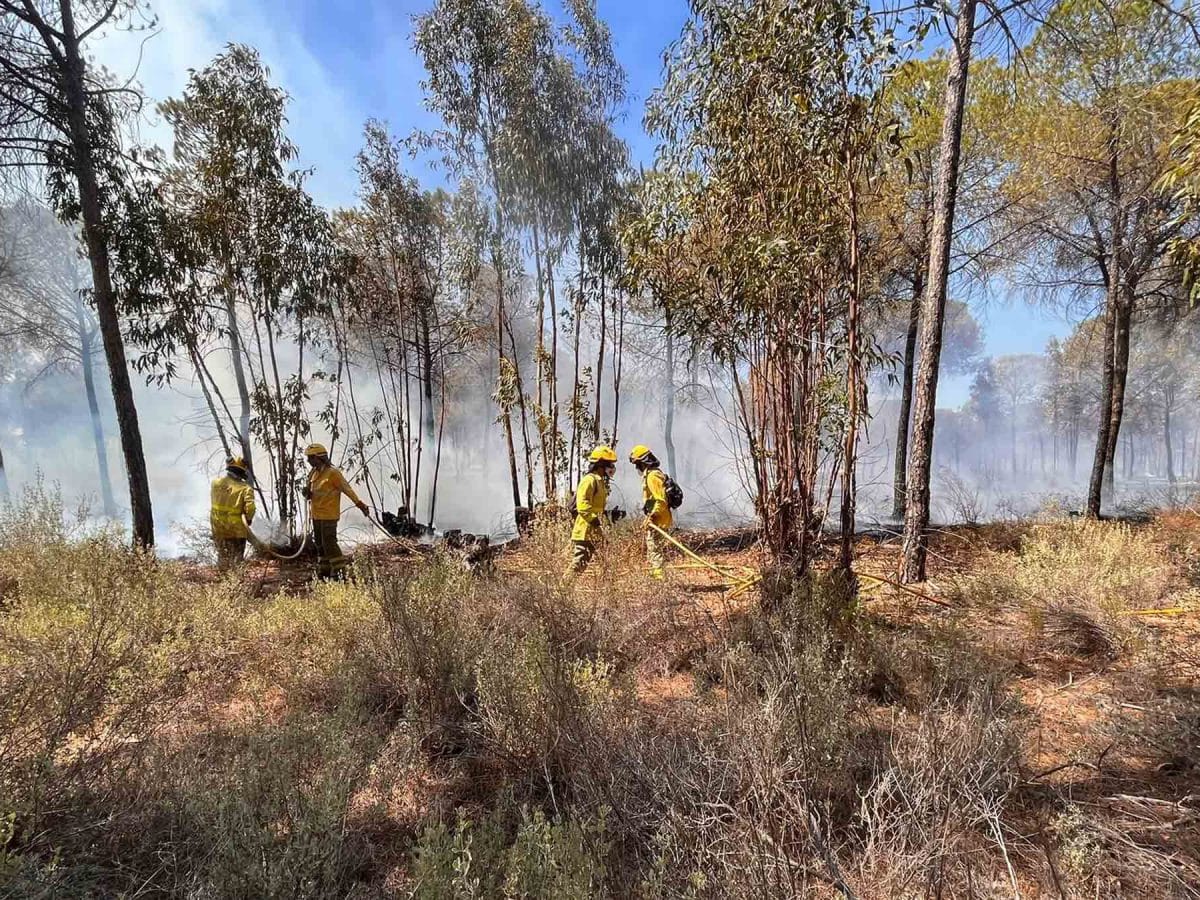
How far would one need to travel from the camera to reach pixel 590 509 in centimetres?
622

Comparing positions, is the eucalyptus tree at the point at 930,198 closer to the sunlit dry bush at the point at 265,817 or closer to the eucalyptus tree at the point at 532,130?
the eucalyptus tree at the point at 532,130

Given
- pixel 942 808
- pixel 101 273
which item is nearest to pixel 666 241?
pixel 942 808

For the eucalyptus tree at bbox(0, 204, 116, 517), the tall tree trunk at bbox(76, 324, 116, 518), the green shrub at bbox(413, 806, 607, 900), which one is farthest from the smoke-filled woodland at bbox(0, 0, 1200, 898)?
the tall tree trunk at bbox(76, 324, 116, 518)

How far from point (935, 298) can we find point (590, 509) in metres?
4.13

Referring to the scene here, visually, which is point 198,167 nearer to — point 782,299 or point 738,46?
point 738,46

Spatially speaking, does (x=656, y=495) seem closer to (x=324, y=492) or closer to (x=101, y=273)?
(x=324, y=492)

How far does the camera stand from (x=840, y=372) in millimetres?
3742

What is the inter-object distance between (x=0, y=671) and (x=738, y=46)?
564 cm

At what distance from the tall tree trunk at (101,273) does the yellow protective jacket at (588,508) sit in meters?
4.90

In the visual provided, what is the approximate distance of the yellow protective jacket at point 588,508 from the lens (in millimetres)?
6172

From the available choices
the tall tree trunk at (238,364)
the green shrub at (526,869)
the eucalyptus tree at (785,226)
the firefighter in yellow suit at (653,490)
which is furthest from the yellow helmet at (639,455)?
the tall tree trunk at (238,364)

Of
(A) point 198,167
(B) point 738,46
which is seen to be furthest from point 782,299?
(A) point 198,167

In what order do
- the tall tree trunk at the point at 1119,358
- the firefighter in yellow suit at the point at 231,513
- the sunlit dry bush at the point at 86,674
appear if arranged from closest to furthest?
the sunlit dry bush at the point at 86,674 → the firefighter in yellow suit at the point at 231,513 → the tall tree trunk at the point at 1119,358

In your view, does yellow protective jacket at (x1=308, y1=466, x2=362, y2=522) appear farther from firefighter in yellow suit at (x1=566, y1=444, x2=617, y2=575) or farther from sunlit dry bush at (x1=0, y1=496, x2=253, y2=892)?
firefighter in yellow suit at (x1=566, y1=444, x2=617, y2=575)
